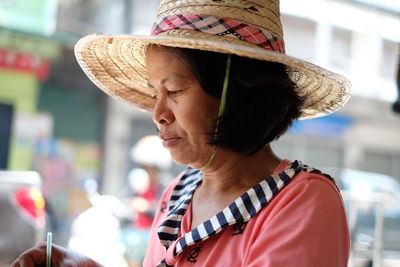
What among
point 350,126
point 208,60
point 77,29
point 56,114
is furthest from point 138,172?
point 350,126

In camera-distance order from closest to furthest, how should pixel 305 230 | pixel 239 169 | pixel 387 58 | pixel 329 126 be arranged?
pixel 305 230
pixel 239 169
pixel 329 126
pixel 387 58

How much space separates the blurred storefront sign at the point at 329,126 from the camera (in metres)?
11.8

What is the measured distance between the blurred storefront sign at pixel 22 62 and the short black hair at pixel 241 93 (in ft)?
27.3

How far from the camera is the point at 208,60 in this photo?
123 cm

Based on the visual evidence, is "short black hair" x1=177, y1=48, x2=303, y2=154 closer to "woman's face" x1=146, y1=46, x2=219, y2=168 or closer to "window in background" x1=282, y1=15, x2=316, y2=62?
"woman's face" x1=146, y1=46, x2=219, y2=168

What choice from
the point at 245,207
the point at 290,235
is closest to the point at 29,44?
the point at 245,207

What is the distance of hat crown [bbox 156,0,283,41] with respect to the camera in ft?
4.08

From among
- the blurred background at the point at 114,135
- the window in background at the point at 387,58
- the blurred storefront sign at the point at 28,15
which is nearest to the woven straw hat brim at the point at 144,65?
the blurred background at the point at 114,135

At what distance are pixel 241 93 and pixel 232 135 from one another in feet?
0.31

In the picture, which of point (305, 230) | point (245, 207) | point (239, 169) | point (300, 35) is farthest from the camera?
point (300, 35)

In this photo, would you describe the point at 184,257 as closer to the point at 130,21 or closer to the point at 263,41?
the point at 263,41

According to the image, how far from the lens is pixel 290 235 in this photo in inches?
40.9

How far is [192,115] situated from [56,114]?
891 cm

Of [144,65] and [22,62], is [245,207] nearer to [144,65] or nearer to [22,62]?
[144,65]
